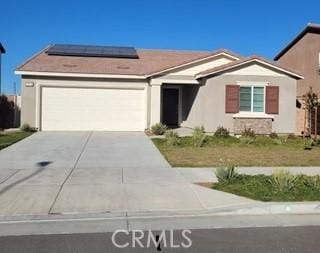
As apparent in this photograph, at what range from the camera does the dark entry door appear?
28.3 metres

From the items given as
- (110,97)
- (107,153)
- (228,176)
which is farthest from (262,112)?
(228,176)

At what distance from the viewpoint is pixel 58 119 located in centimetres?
2539

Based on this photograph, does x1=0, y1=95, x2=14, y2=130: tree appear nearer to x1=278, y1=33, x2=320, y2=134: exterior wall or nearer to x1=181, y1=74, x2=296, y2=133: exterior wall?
x1=181, y1=74, x2=296, y2=133: exterior wall

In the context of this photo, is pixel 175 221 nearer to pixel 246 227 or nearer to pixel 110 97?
pixel 246 227

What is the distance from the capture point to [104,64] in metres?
26.6

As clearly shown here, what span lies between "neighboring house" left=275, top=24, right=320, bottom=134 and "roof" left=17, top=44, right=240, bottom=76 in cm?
612

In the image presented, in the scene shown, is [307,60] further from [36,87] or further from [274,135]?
[36,87]

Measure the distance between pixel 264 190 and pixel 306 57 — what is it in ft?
76.2

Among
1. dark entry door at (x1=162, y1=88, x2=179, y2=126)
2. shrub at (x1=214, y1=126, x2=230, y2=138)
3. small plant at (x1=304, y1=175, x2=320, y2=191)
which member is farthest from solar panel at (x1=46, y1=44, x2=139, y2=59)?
small plant at (x1=304, y1=175, x2=320, y2=191)

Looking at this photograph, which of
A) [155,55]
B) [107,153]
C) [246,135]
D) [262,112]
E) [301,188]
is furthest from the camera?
[155,55]

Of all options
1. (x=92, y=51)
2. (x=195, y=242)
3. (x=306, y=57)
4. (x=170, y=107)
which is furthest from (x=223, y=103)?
(x=195, y=242)

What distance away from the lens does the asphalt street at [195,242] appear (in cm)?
627

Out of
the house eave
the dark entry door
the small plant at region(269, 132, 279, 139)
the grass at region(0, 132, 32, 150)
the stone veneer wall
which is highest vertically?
the house eave

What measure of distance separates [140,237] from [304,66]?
87.5 feet
